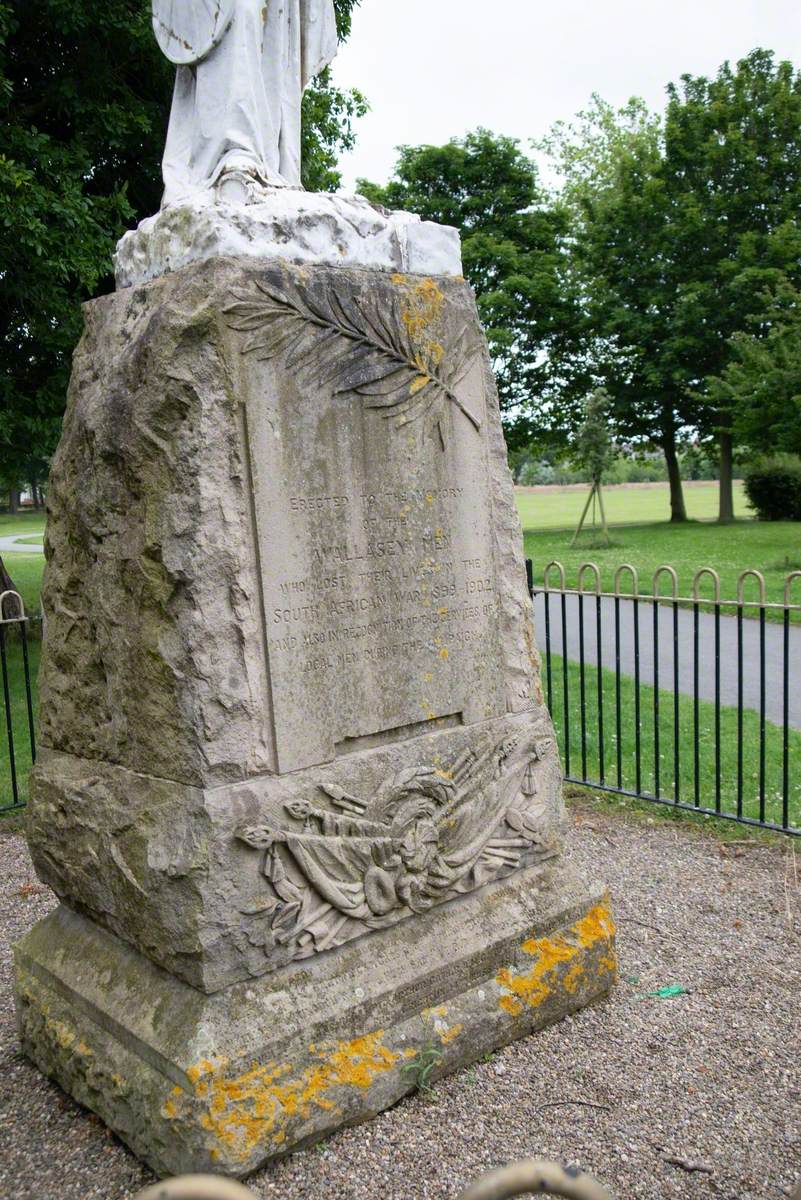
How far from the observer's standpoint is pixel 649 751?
7.68 metres

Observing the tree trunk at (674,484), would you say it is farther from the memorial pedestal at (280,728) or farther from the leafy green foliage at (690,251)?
the memorial pedestal at (280,728)

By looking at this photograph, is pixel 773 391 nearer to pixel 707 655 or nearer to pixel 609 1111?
pixel 707 655

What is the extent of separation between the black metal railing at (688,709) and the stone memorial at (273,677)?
185 centimetres

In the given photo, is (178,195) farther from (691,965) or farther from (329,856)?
(691,965)

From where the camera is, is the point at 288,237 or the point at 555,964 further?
the point at 555,964

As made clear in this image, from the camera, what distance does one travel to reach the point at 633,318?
2828 cm

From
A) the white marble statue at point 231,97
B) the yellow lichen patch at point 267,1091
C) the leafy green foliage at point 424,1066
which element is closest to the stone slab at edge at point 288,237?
the white marble statue at point 231,97

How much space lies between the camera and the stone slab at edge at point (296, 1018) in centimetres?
284


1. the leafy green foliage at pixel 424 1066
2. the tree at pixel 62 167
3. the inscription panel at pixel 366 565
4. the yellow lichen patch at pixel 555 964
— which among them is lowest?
the leafy green foliage at pixel 424 1066

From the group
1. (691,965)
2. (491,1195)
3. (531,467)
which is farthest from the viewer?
(531,467)

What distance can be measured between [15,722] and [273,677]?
6970mm

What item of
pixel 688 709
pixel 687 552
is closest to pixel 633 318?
pixel 687 552

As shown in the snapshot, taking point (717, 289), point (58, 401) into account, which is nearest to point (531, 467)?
point (717, 289)

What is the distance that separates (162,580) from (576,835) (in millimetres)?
3602
